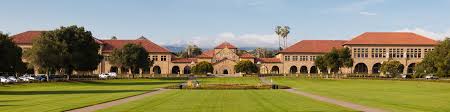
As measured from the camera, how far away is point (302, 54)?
6570 inches

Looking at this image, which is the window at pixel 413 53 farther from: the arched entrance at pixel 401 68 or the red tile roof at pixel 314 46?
the red tile roof at pixel 314 46

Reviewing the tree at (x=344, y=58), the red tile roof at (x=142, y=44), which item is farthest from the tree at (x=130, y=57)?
the tree at (x=344, y=58)

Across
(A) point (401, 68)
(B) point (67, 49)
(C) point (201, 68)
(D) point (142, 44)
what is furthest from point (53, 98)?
(D) point (142, 44)

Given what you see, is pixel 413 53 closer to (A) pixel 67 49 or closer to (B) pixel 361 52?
(B) pixel 361 52

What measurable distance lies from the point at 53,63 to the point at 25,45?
224 feet

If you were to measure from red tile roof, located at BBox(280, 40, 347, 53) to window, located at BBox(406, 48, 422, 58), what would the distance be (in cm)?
1839

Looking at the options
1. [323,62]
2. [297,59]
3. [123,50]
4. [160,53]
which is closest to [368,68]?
[297,59]

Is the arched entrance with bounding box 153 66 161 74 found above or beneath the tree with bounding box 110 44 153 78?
beneath

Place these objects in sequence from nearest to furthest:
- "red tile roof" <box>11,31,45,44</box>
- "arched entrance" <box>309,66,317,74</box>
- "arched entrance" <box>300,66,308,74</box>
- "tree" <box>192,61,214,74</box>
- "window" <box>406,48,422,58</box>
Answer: "red tile roof" <box>11,31,45,44</box>
"tree" <box>192,61,214,74</box>
"window" <box>406,48,422,58</box>
"arched entrance" <box>309,66,317,74</box>
"arched entrance" <box>300,66,308,74</box>

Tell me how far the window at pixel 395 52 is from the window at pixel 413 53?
5.56 ft

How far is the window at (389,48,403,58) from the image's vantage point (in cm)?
15738

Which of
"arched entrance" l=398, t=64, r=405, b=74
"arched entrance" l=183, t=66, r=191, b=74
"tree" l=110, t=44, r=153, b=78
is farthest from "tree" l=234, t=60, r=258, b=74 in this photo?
"arched entrance" l=398, t=64, r=405, b=74

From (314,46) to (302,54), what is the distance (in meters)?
5.02

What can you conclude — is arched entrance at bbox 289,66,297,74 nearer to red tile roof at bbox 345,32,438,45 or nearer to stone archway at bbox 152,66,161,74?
red tile roof at bbox 345,32,438,45
